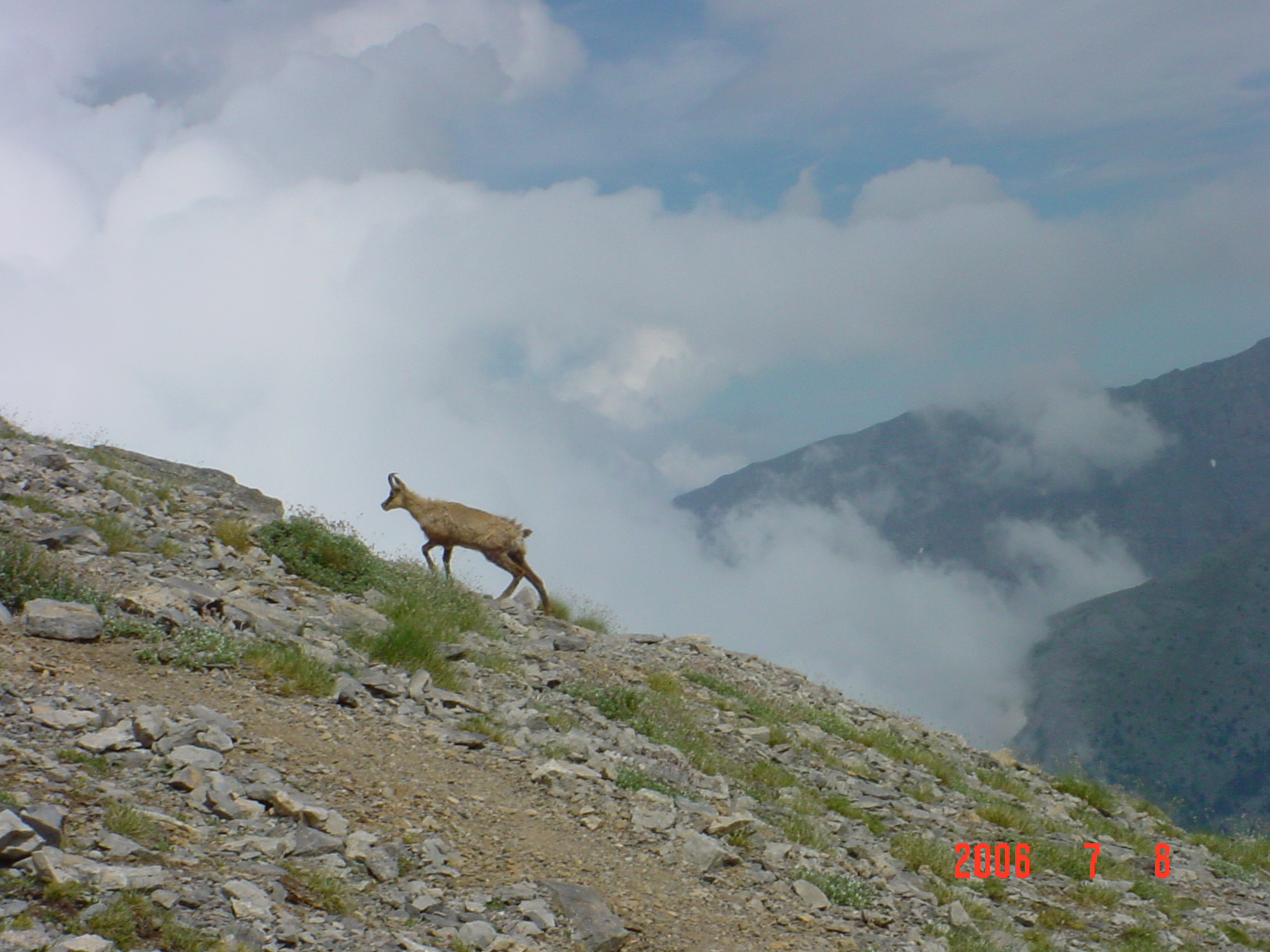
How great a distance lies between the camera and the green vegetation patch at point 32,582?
8688mm

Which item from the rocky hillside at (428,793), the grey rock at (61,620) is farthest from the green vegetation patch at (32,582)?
the grey rock at (61,620)

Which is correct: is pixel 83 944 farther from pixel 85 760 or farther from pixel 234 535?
pixel 234 535

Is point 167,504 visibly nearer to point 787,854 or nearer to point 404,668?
point 404,668

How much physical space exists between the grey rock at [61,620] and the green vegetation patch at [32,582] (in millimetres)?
278

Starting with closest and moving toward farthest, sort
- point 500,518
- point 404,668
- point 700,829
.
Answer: point 700,829, point 404,668, point 500,518

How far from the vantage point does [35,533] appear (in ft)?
35.6

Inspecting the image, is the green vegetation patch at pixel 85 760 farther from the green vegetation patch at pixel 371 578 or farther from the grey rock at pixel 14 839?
the green vegetation patch at pixel 371 578

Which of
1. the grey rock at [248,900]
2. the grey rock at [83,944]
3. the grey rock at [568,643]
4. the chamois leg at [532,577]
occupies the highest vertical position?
the chamois leg at [532,577]

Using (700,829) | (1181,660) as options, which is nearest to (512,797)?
(700,829)

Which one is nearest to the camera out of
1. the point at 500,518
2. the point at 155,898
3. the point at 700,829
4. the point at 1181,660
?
the point at 155,898

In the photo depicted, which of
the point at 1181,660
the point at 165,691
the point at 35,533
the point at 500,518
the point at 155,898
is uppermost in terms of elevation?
the point at 1181,660

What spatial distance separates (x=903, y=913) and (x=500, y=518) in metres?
11.4

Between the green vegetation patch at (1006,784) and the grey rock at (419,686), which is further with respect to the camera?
the green vegetation patch at (1006,784)
